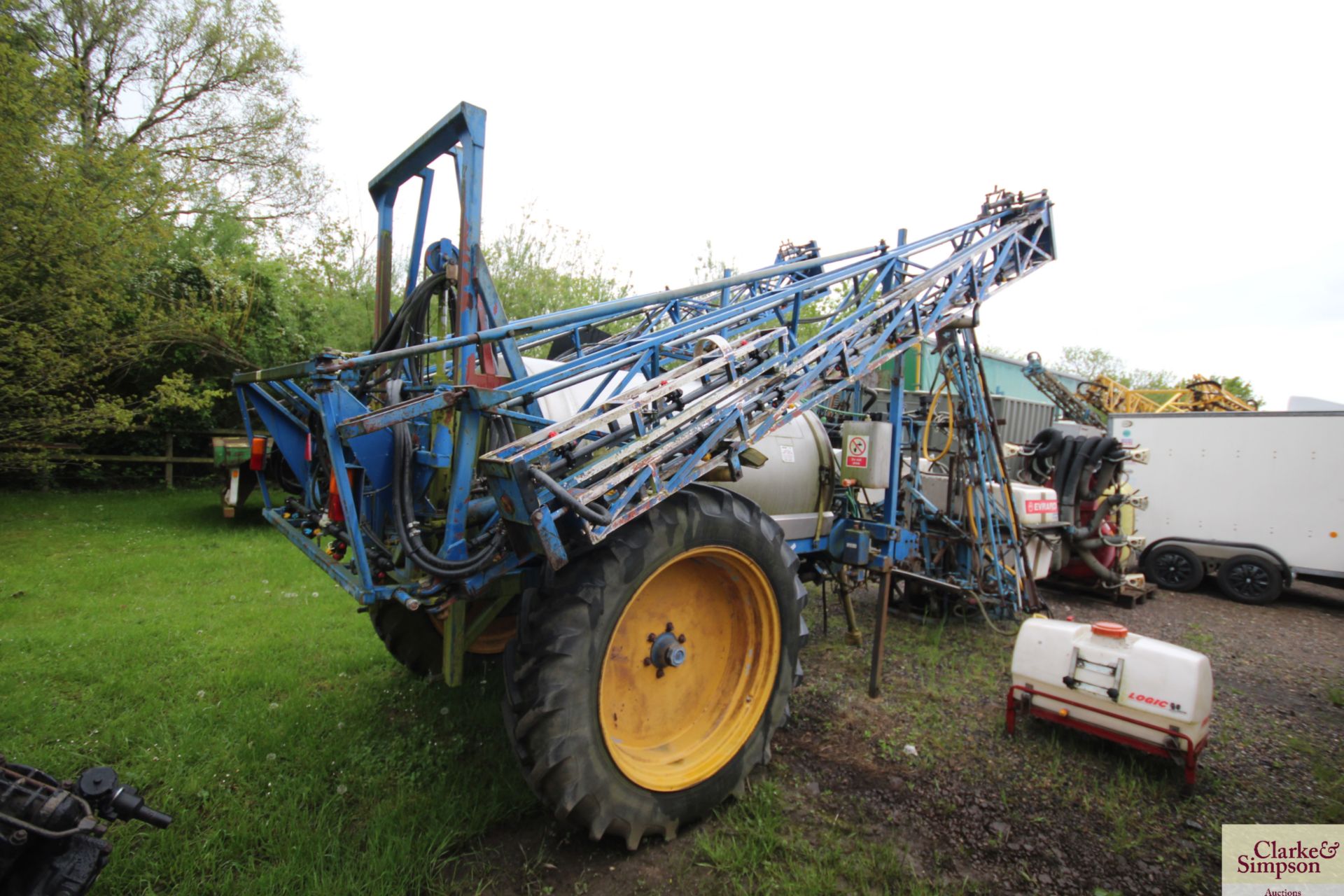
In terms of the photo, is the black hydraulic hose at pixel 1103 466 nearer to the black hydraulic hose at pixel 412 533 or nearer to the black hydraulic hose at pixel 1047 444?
the black hydraulic hose at pixel 1047 444

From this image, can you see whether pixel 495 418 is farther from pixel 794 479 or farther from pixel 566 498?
pixel 794 479

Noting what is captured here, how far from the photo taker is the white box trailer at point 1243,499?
8.27 metres

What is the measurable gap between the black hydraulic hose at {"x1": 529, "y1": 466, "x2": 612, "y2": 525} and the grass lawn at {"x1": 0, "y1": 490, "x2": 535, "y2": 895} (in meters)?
1.72

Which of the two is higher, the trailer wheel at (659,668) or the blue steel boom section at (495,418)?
the blue steel boom section at (495,418)

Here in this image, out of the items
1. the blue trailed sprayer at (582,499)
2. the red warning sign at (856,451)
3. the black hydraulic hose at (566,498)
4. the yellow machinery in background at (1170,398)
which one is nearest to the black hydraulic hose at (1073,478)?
the blue trailed sprayer at (582,499)

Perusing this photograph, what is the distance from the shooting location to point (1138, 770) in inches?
144

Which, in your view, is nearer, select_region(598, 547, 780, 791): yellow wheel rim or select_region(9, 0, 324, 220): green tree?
select_region(598, 547, 780, 791): yellow wheel rim

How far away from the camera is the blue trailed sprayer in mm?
2570

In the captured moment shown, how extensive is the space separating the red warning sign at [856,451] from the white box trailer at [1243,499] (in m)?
7.04

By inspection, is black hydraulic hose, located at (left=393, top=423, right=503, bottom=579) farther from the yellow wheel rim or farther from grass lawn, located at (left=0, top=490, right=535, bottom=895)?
grass lawn, located at (left=0, top=490, right=535, bottom=895)

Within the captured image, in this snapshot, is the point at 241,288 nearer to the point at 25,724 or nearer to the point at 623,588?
the point at 25,724

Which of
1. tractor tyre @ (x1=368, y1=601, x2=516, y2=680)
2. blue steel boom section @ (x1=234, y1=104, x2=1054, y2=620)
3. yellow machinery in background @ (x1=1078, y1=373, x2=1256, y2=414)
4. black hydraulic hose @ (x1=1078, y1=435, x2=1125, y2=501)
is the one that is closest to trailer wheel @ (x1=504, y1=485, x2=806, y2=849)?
blue steel boom section @ (x1=234, y1=104, x2=1054, y2=620)

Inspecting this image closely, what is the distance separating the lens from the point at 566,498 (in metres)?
2.41

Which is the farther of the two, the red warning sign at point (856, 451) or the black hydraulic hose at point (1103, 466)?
the black hydraulic hose at point (1103, 466)
